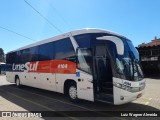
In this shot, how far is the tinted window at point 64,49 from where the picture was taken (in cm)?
1025

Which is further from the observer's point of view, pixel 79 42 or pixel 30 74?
pixel 30 74

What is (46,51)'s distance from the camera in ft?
40.7

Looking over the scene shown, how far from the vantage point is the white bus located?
27.0 ft

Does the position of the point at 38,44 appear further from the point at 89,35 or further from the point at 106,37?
the point at 106,37

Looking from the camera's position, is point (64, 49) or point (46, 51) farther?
point (46, 51)

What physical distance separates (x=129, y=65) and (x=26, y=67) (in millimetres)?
8819

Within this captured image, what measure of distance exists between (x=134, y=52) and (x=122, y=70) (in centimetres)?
165

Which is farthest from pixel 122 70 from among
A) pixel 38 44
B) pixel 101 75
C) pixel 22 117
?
pixel 38 44

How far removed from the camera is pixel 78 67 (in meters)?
9.62

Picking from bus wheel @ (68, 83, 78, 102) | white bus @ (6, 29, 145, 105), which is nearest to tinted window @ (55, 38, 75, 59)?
white bus @ (6, 29, 145, 105)

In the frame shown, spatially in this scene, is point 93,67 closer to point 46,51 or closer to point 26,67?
point 46,51

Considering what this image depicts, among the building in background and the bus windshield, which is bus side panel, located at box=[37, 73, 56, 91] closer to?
the bus windshield

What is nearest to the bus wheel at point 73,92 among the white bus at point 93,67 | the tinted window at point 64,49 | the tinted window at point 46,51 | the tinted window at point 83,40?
the white bus at point 93,67

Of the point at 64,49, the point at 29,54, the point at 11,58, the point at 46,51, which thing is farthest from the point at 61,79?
the point at 11,58
